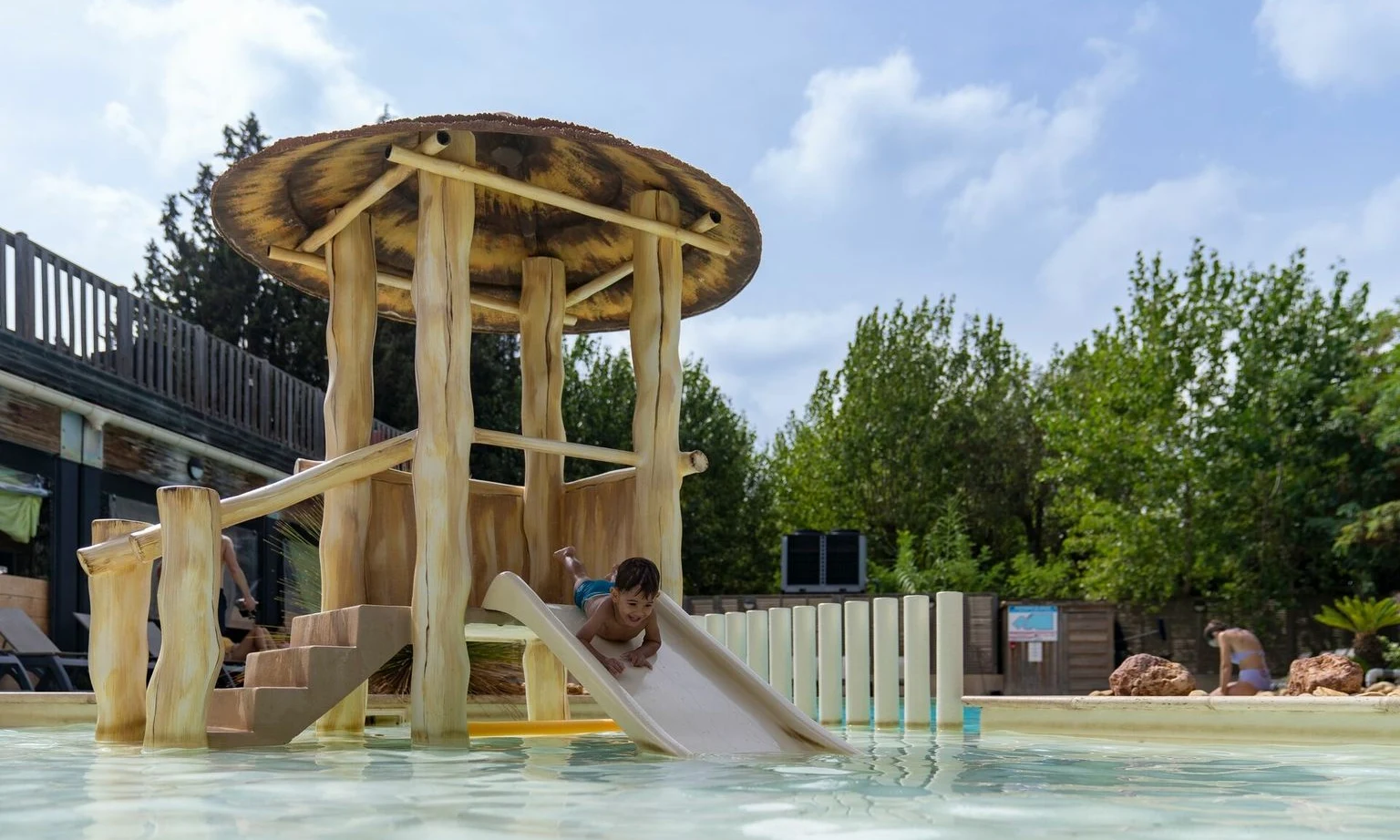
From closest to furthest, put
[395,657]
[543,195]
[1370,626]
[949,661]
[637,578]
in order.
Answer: [637,578]
[543,195]
[949,661]
[395,657]
[1370,626]

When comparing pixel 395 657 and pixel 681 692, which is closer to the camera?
pixel 681 692

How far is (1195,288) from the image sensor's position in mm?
27094

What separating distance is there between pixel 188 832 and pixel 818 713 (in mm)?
6909

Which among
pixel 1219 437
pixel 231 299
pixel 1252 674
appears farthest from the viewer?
pixel 231 299

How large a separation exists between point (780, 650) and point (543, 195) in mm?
3864

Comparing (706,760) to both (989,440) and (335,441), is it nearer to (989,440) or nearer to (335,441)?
(335,441)

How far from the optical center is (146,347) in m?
16.2

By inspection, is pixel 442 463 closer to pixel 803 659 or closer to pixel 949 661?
pixel 803 659

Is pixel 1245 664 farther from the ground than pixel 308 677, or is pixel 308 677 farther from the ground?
pixel 308 677

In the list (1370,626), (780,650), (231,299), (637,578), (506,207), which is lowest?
(1370,626)

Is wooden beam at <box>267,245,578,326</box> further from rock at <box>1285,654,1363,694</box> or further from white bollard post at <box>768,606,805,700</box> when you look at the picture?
rock at <box>1285,654,1363,694</box>

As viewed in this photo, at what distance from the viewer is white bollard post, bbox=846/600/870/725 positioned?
9836mm

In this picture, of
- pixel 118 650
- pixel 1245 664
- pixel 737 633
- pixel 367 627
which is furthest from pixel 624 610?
pixel 1245 664

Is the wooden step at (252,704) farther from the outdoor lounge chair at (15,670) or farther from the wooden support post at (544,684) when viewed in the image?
the outdoor lounge chair at (15,670)
